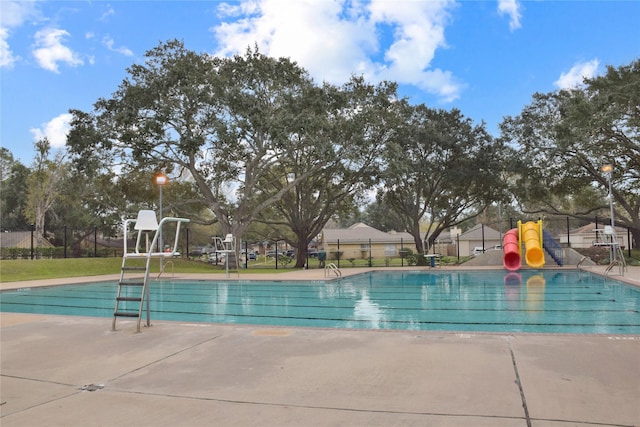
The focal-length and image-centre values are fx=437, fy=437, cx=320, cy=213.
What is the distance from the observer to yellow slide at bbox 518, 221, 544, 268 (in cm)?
1989

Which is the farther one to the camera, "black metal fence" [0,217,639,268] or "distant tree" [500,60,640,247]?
"black metal fence" [0,217,639,268]

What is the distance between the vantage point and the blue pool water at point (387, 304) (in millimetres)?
7902

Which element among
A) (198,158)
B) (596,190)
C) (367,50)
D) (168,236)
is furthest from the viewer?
(168,236)

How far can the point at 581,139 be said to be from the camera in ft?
76.7

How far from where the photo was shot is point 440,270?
2130 centimetres

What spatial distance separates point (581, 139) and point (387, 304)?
1890 cm

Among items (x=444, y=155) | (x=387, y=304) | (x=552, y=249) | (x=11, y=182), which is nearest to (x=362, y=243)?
(x=444, y=155)

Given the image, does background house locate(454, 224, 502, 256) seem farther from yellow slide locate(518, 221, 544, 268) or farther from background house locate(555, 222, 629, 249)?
yellow slide locate(518, 221, 544, 268)

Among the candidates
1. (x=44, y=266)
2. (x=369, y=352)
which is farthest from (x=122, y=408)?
(x=44, y=266)

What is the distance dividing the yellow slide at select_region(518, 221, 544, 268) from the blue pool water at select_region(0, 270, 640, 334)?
2769mm

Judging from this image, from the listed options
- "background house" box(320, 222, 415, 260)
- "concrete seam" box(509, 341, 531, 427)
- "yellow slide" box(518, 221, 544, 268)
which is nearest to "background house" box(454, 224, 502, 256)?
"background house" box(320, 222, 415, 260)

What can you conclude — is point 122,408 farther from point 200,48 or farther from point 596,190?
point 596,190

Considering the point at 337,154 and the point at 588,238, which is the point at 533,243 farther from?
the point at 588,238

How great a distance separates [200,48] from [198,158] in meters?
6.32
